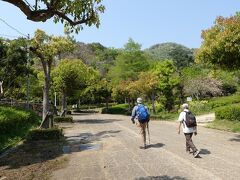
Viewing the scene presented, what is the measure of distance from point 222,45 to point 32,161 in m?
9.26

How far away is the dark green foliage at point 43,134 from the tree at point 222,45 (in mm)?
8052

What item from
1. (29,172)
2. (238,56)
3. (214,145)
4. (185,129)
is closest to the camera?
(29,172)

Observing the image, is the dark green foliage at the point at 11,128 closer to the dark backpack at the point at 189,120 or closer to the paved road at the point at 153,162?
the paved road at the point at 153,162

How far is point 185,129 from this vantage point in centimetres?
1298

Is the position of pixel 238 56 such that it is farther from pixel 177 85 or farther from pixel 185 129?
pixel 177 85

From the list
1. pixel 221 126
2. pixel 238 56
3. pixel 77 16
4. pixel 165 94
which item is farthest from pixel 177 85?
pixel 77 16

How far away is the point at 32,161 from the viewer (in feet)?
45.4

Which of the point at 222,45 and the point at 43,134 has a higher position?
the point at 222,45

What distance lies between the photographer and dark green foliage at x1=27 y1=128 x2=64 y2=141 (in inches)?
786

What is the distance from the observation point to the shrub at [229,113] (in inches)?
993

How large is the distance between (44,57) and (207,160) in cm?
1672

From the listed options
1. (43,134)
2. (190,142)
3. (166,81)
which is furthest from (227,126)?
(166,81)

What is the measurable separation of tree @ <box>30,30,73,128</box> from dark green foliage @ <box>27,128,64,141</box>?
3850 mm

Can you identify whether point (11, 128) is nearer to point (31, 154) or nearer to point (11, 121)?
point (11, 121)
